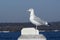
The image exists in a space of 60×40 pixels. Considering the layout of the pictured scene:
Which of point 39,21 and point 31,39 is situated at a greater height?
point 39,21

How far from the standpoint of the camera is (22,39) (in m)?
5.44

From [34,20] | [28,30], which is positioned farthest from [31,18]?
[28,30]

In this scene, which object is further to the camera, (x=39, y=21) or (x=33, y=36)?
(x=39, y=21)

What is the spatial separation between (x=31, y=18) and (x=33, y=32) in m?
1.55

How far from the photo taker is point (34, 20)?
24.0ft

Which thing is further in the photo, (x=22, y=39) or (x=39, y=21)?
(x=39, y=21)

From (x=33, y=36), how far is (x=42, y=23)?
5.71 feet

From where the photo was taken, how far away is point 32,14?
23.4 feet

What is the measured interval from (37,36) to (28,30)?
0.87ft

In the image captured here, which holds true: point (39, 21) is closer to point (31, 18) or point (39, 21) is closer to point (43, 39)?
point (31, 18)

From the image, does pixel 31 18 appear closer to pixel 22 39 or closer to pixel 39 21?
pixel 39 21

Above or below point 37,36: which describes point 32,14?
above

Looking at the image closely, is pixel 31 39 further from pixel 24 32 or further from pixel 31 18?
pixel 31 18

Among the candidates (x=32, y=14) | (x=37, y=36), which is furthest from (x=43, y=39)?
(x=32, y=14)
